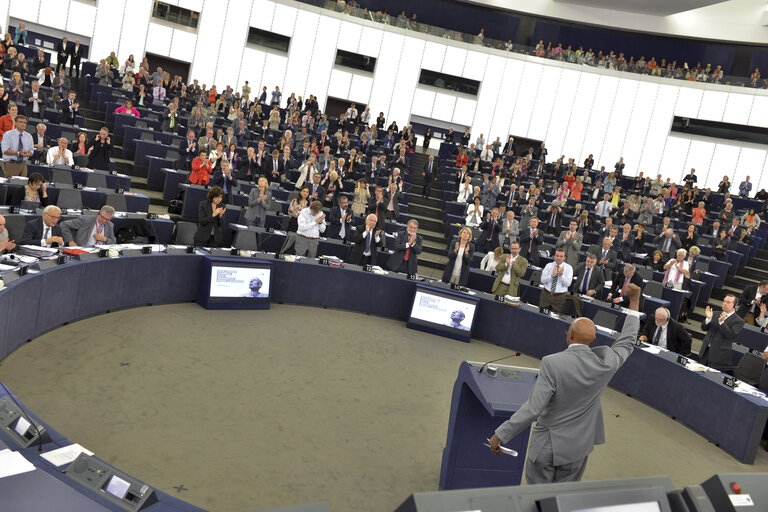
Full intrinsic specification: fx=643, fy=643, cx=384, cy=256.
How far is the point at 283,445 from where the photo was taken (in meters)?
6.16

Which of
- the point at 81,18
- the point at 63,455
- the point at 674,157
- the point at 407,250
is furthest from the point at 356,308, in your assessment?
the point at 81,18

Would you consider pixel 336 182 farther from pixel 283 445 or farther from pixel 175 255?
pixel 283 445

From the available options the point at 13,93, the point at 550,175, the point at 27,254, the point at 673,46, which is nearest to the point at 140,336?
the point at 27,254

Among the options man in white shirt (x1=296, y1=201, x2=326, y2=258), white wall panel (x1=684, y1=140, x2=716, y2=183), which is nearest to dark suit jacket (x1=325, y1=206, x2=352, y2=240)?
man in white shirt (x1=296, y1=201, x2=326, y2=258)

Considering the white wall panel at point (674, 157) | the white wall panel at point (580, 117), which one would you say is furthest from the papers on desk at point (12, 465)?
the white wall panel at point (674, 157)

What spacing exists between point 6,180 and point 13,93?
7019 millimetres

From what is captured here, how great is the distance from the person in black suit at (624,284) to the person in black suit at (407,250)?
145 inches

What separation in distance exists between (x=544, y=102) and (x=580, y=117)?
1848 millimetres

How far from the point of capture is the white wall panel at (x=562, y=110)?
30516 millimetres

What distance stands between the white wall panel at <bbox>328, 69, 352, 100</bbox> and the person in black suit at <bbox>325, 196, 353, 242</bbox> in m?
19.4

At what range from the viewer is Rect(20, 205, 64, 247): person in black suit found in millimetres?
8406

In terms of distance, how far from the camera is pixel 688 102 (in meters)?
28.8

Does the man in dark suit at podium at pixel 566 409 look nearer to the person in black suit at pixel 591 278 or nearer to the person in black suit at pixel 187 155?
the person in black suit at pixel 591 278

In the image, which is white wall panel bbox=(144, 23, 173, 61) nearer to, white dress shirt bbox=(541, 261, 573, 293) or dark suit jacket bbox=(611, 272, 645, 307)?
dark suit jacket bbox=(611, 272, 645, 307)
